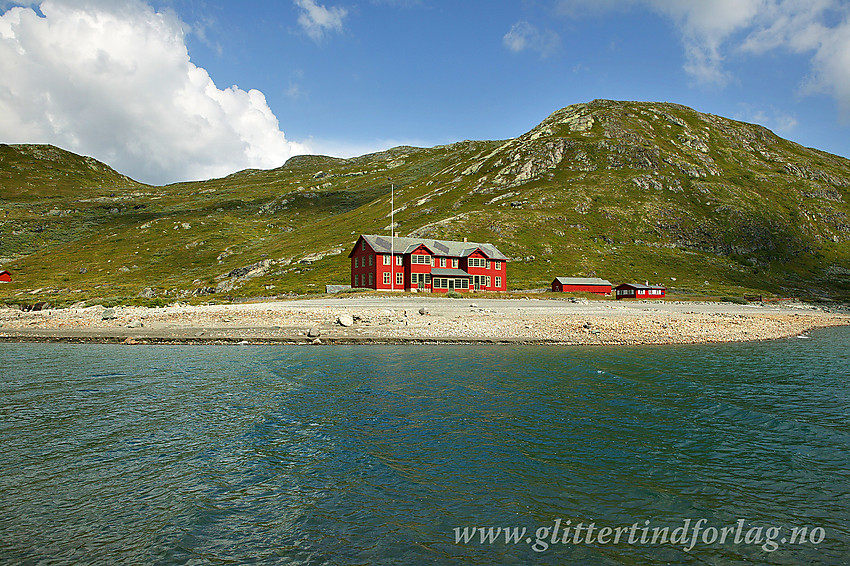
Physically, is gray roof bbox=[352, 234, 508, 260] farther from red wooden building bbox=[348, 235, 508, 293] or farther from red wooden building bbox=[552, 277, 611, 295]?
red wooden building bbox=[552, 277, 611, 295]

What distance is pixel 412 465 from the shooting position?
12.5 meters

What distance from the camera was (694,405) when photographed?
61.5 feet

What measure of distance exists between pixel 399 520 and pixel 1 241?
253344 millimetres

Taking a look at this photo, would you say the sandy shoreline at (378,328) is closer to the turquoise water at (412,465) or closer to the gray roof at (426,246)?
the turquoise water at (412,465)

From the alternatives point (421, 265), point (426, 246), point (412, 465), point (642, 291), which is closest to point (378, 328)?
point (412, 465)

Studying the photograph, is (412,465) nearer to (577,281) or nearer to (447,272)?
(447,272)

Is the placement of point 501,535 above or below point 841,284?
below

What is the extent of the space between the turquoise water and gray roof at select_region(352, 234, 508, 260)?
242 feet

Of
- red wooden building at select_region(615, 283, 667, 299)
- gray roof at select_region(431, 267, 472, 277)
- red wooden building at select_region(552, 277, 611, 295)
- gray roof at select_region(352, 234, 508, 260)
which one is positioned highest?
gray roof at select_region(352, 234, 508, 260)

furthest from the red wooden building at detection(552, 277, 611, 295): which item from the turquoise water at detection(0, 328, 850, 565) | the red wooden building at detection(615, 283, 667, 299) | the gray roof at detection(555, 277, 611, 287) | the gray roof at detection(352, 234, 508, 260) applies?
the turquoise water at detection(0, 328, 850, 565)

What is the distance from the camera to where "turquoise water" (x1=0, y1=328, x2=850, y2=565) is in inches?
342

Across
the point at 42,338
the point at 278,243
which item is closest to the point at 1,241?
the point at 278,243

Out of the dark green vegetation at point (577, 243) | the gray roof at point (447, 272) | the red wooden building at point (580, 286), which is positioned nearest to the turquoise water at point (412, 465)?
the gray roof at point (447, 272)

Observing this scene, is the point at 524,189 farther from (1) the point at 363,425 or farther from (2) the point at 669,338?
(1) the point at 363,425
